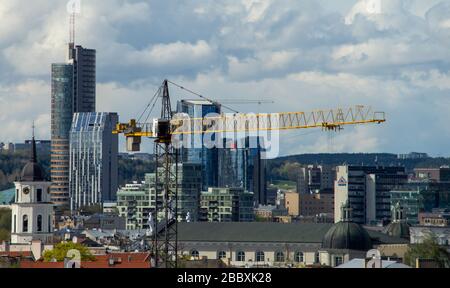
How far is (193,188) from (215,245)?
7383 centimetres

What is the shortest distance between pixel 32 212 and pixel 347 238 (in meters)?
25.1

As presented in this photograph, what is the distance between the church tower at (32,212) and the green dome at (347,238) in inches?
916

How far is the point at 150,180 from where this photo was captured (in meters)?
190

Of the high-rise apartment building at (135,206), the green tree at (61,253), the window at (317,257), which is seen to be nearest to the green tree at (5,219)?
the window at (317,257)

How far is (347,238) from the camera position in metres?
108


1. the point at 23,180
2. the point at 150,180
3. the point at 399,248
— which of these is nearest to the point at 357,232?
the point at 399,248

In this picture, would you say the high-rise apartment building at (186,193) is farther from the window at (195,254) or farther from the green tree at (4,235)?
the green tree at (4,235)

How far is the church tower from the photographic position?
294 feet

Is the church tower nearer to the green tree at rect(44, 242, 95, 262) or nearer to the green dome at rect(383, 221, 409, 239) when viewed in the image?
the green tree at rect(44, 242, 95, 262)

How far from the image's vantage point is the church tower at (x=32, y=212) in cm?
8950

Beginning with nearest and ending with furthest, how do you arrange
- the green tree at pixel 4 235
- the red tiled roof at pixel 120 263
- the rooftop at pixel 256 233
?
the red tiled roof at pixel 120 263 → the green tree at pixel 4 235 → the rooftop at pixel 256 233

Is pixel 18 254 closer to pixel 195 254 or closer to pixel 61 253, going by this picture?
pixel 61 253
